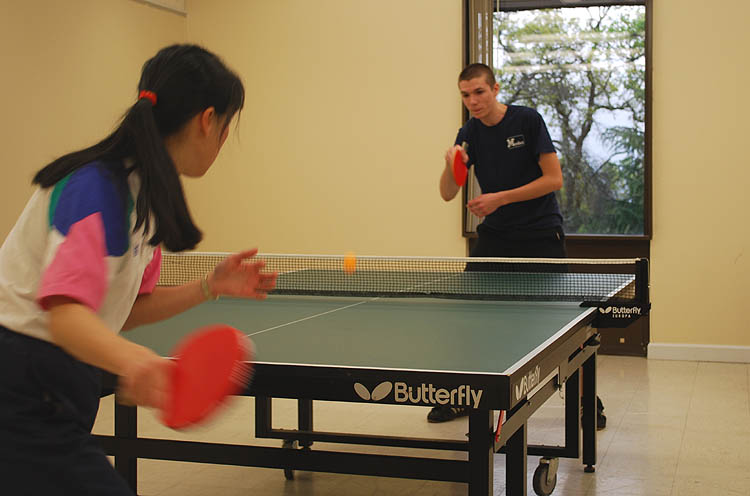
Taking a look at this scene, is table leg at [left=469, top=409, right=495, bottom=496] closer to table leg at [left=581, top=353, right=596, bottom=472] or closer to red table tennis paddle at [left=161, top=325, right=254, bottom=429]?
red table tennis paddle at [left=161, top=325, right=254, bottom=429]

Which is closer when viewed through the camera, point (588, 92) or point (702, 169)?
point (702, 169)

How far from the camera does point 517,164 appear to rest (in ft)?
13.3

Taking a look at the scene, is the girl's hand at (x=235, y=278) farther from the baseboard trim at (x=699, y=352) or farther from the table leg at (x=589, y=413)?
the baseboard trim at (x=699, y=352)

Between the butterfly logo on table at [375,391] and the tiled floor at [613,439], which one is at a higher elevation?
the butterfly logo on table at [375,391]

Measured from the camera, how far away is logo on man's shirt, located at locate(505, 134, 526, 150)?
159 inches

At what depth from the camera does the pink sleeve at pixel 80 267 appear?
3.88 feet

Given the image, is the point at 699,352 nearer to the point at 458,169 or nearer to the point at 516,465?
the point at 458,169

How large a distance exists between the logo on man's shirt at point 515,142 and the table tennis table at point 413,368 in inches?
26.1

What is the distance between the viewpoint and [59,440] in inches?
50.1

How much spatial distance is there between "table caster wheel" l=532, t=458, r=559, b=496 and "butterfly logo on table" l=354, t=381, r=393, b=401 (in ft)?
4.55

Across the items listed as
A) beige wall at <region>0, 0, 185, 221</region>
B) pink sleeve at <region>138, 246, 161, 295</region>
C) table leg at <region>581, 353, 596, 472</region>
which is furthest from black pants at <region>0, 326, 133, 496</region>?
beige wall at <region>0, 0, 185, 221</region>

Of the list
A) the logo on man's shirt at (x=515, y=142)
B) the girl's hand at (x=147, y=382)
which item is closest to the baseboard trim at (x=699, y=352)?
the logo on man's shirt at (x=515, y=142)

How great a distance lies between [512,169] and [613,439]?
1.38 metres

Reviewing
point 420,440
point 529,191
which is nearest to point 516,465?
point 420,440
